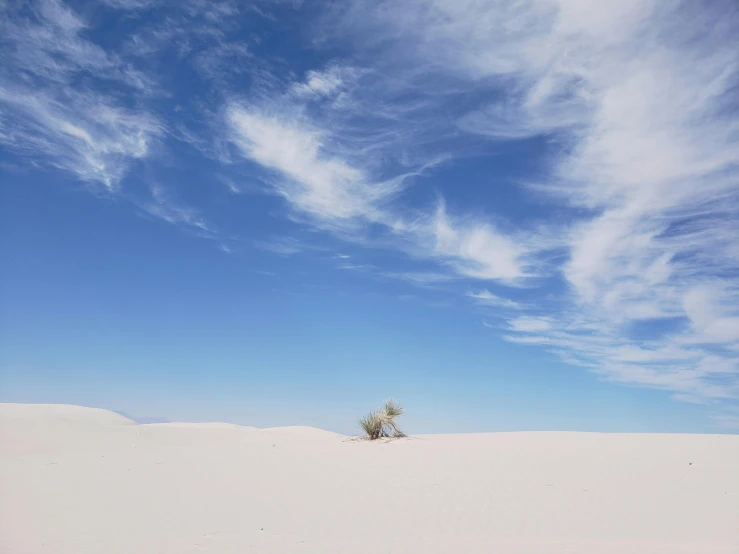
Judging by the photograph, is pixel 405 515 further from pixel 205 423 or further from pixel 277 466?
pixel 205 423

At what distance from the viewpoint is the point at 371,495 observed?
32.4 ft

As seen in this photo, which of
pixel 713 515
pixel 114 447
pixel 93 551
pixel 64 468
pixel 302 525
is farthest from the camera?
pixel 114 447

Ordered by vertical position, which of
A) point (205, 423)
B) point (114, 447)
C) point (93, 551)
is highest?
point (205, 423)

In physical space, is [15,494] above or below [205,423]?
below

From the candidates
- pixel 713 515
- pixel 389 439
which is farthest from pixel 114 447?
pixel 713 515

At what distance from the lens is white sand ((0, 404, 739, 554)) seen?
6883 millimetres

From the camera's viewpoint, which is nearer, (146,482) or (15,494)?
(15,494)

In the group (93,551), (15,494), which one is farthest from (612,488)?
(15,494)

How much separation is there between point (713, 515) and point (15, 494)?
12.6 metres

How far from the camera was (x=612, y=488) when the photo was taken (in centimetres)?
1023

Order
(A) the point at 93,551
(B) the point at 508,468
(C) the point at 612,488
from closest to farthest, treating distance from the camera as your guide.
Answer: (A) the point at 93,551, (C) the point at 612,488, (B) the point at 508,468

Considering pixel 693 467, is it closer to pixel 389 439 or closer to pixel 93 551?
pixel 389 439

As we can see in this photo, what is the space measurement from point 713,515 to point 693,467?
444 cm

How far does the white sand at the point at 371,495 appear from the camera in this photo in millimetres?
6883
